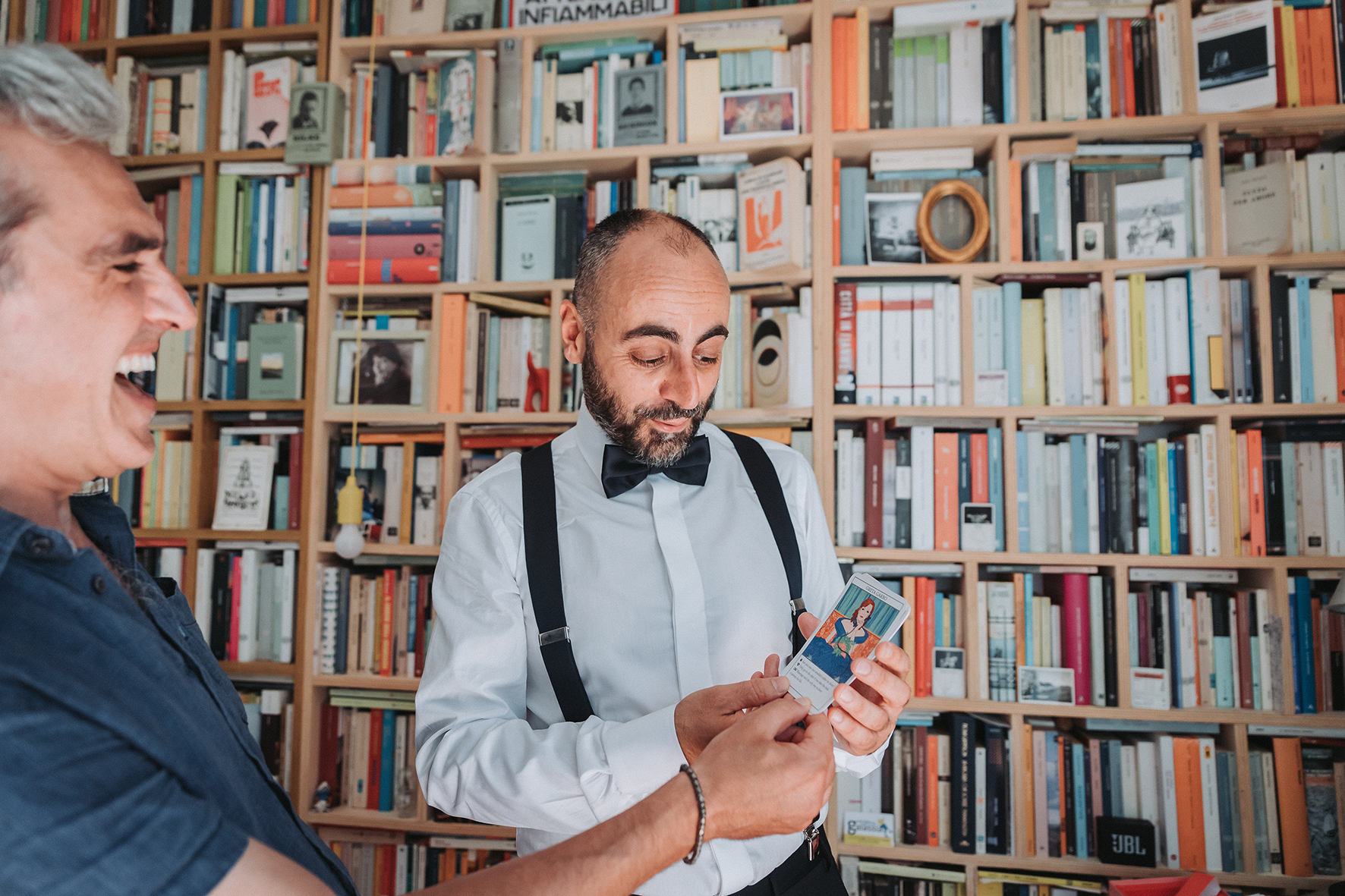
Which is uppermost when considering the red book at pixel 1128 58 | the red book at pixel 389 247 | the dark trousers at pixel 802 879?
the red book at pixel 1128 58

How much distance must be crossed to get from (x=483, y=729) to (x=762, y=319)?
1.55m

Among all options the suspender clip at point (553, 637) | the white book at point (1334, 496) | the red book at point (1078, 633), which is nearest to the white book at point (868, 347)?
the red book at point (1078, 633)

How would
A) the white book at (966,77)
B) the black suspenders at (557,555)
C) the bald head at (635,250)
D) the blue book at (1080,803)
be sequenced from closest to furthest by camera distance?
the black suspenders at (557,555)
the bald head at (635,250)
the blue book at (1080,803)
the white book at (966,77)

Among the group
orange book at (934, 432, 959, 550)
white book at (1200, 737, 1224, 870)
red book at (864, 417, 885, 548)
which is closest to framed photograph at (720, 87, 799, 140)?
red book at (864, 417, 885, 548)

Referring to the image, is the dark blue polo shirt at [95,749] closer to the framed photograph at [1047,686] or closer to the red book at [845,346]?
the red book at [845,346]

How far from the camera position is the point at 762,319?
7.07ft

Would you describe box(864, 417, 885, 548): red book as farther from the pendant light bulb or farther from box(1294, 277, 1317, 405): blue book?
the pendant light bulb

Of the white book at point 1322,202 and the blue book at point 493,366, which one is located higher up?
the white book at point 1322,202

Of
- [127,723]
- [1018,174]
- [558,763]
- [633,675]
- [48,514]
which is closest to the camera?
[127,723]

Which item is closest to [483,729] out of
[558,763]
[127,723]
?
[558,763]

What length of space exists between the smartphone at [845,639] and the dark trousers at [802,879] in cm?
36

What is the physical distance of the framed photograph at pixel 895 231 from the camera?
217 centimetres

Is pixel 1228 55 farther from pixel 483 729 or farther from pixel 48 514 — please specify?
pixel 48 514

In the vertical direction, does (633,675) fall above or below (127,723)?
below
